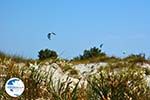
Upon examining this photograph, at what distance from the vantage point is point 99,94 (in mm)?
6242

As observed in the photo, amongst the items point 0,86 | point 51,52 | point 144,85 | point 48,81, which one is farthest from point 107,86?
point 51,52

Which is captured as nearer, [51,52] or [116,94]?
[116,94]

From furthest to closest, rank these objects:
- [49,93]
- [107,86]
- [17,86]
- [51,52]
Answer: [51,52] → [49,93] → [107,86] → [17,86]

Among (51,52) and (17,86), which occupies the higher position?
(51,52)

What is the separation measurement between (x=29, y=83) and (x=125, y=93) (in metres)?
1.36

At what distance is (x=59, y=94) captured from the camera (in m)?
6.36

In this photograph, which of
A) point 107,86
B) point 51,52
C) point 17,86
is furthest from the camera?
point 51,52

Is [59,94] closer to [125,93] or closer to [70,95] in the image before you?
[70,95]

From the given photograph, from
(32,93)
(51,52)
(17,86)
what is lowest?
(17,86)

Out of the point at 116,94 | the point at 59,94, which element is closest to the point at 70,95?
the point at 59,94

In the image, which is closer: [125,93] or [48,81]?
[125,93]

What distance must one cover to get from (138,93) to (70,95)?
2.73 feet

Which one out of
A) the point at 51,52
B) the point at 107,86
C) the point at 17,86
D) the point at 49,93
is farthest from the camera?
the point at 51,52

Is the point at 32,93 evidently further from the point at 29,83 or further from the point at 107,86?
the point at 107,86
